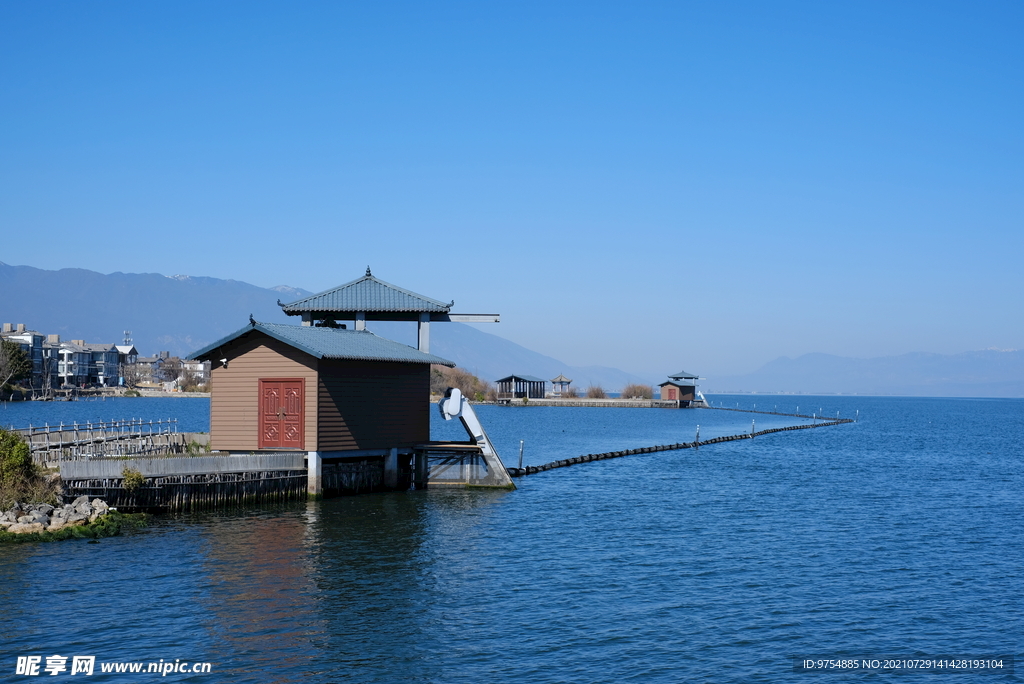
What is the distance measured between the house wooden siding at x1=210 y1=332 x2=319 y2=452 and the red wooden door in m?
0.20

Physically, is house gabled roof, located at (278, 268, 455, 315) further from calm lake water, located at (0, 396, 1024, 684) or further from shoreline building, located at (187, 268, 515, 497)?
calm lake water, located at (0, 396, 1024, 684)

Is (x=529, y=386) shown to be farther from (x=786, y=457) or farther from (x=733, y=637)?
(x=733, y=637)

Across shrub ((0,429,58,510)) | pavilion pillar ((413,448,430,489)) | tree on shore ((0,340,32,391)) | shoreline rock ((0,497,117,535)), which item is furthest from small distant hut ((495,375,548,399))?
shrub ((0,429,58,510))

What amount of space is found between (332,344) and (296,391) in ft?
8.15

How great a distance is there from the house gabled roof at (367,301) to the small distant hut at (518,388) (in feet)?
463

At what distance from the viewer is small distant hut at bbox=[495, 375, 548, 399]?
188 m

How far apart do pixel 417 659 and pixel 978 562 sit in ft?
62.4

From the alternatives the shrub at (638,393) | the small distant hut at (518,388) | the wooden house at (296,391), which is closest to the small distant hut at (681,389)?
the shrub at (638,393)

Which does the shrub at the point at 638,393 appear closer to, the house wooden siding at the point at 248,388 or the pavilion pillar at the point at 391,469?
the pavilion pillar at the point at 391,469

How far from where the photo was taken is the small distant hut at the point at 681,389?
174875 mm

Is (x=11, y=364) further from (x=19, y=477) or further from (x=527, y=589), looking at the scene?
(x=527, y=589)

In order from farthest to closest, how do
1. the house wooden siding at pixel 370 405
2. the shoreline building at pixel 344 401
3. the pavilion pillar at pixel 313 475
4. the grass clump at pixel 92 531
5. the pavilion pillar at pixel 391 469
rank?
the pavilion pillar at pixel 391 469 → the pavilion pillar at pixel 313 475 → the house wooden siding at pixel 370 405 → the shoreline building at pixel 344 401 → the grass clump at pixel 92 531

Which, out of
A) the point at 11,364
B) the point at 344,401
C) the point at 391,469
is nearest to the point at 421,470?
the point at 391,469

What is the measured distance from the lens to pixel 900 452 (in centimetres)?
7875
